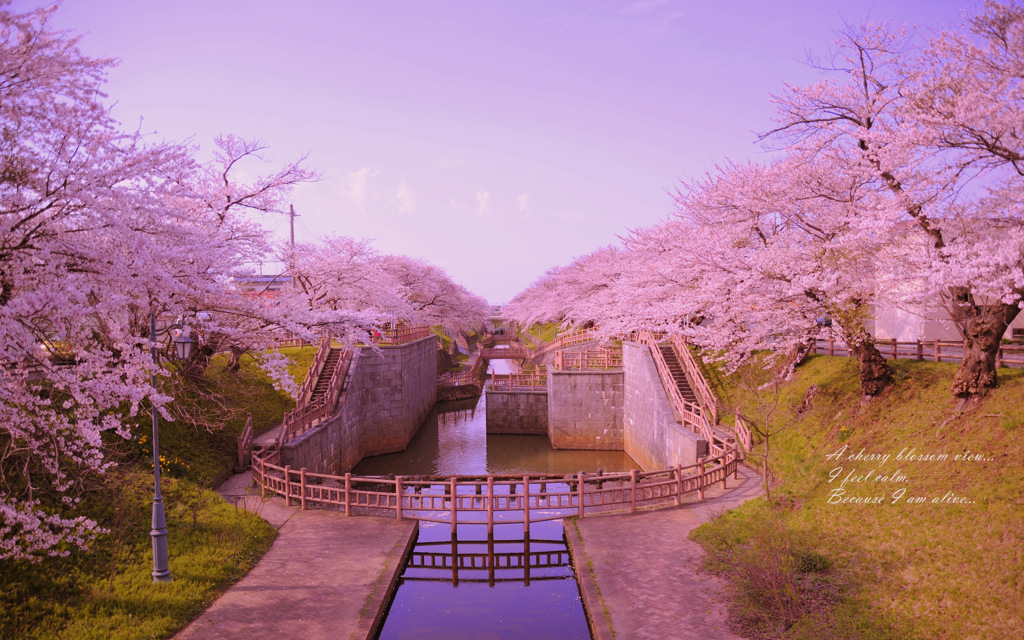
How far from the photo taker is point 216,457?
61.2 ft

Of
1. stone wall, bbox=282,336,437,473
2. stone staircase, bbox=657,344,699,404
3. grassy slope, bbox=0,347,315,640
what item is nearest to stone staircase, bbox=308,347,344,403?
stone wall, bbox=282,336,437,473

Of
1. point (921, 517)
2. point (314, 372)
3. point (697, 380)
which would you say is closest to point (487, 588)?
point (921, 517)

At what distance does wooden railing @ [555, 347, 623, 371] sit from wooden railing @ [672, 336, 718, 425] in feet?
13.3

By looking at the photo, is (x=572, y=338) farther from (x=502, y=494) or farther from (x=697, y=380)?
(x=502, y=494)

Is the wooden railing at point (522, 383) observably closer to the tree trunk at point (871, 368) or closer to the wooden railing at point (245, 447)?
the wooden railing at point (245, 447)

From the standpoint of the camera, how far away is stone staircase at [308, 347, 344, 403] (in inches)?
957

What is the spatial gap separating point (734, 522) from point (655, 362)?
12.7m

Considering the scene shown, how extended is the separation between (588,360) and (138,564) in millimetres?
23145

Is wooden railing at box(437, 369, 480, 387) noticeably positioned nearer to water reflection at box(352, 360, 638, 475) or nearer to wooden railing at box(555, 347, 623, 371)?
water reflection at box(352, 360, 638, 475)

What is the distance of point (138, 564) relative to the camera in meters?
11.1

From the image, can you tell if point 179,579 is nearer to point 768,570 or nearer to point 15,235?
point 15,235

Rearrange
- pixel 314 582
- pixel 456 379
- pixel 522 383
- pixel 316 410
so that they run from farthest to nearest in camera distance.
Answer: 1. pixel 456 379
2. pixel 522 383
3. pixel 316 410
4. pixel 314 582

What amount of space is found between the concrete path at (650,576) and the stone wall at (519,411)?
17.3 metres

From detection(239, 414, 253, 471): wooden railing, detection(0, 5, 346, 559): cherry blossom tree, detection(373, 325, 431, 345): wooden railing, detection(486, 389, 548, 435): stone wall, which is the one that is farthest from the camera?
detection(486, 389, 548, 435): stone wall
